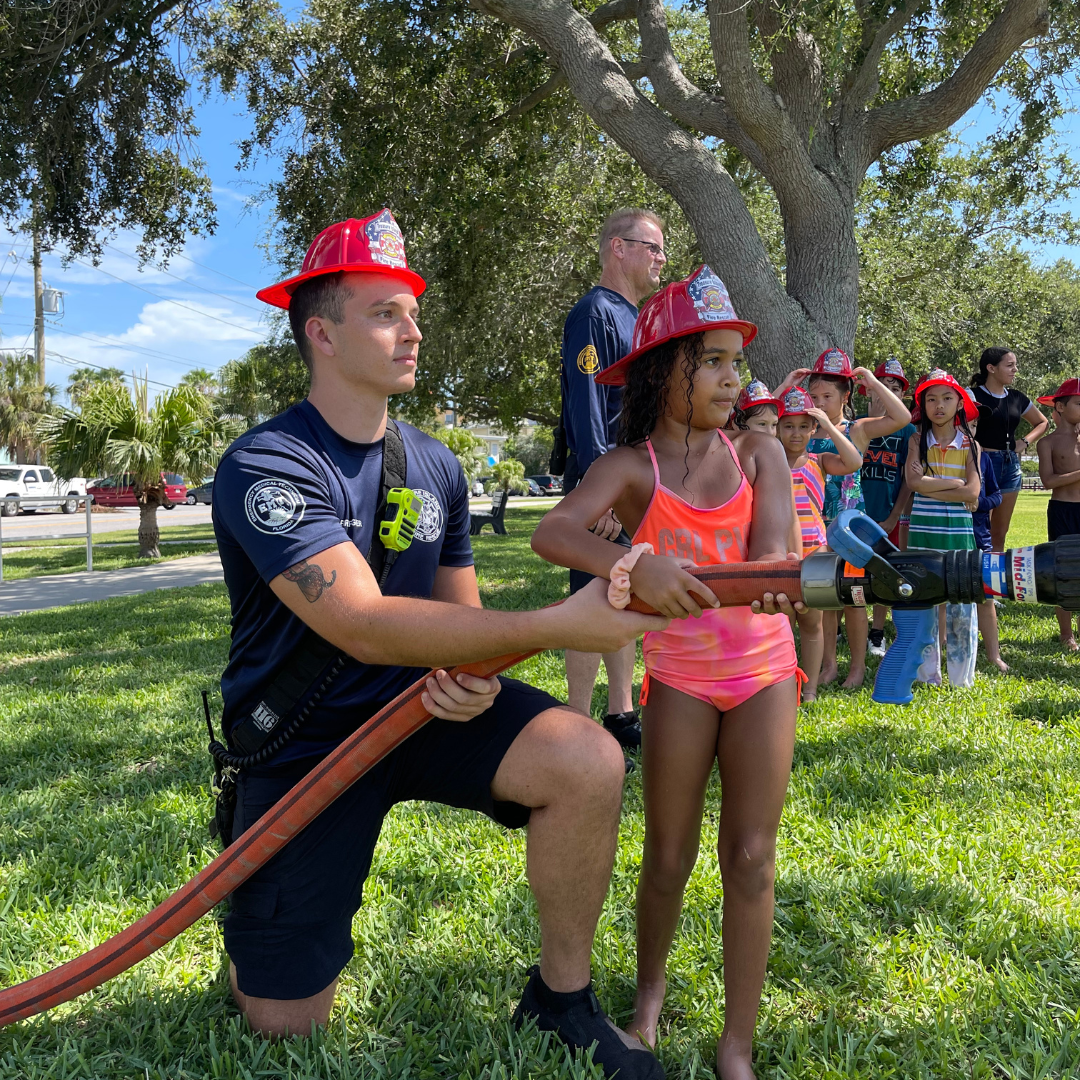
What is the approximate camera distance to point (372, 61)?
11.1 metres

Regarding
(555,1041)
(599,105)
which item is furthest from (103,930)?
(599,105)

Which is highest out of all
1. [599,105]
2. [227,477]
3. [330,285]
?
[599,105]

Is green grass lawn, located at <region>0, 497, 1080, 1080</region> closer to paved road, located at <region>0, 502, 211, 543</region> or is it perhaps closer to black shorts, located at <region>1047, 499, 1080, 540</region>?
black shorts, located at <region>1047, 499, 1080, 540</region>

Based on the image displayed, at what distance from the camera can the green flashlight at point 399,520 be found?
2549 millimetres

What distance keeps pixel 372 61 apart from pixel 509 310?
6.29 metres

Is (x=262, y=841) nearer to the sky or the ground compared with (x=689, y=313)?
nearer to the ground

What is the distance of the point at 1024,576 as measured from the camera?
155 cm

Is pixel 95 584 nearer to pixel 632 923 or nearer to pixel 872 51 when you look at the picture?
pixel 872 51

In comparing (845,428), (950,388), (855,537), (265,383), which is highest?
(265,383)

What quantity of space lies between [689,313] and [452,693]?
1.17 metres

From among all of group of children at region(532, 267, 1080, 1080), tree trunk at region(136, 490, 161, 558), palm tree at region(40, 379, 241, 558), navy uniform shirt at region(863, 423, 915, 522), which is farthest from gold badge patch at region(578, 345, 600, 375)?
tree trunk at region(136, 490, 161, 558)

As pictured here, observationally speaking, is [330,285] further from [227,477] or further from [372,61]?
[372,61]

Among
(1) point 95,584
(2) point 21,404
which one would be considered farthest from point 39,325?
(1) point 95,584

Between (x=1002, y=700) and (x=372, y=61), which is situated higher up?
(x=372, y=61)
